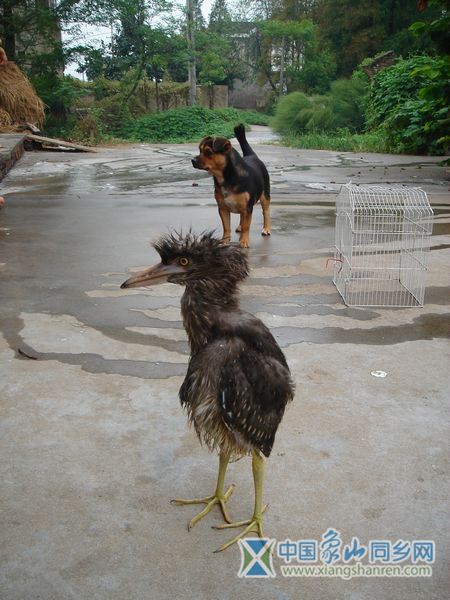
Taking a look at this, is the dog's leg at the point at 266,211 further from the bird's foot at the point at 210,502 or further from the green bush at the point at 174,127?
the green bush at the point at 174,127

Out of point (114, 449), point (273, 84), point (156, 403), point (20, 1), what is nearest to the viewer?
Answer: point (114, 449)

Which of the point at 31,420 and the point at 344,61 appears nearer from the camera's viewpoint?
the point at 31,420

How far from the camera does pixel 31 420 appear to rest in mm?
3510

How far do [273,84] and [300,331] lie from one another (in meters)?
40.1

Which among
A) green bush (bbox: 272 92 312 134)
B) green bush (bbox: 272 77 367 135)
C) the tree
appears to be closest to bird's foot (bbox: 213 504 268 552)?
green bush (bbox: 272 77 367 135)

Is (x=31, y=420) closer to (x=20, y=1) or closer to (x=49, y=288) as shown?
(x=49, y=288)

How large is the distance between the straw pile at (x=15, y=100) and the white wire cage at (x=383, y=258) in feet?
50.7

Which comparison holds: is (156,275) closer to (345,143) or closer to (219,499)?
(219,499)

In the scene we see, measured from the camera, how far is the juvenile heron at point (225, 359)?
2.55 m

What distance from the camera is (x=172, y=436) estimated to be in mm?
3412

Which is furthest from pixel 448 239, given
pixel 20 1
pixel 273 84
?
pixel 273 84
